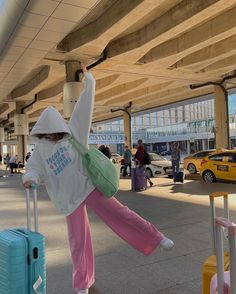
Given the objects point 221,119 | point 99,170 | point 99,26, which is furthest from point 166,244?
point 221,119

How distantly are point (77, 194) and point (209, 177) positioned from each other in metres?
13.2

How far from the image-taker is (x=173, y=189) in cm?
1332

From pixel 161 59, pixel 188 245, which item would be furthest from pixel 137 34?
pixel 188 245

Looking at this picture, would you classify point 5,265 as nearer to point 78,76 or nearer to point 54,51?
point 54,51

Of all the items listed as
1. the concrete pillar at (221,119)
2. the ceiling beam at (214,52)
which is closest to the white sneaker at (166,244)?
the ceiling beam at (214,52)

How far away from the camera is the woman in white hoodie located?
3.68 metres

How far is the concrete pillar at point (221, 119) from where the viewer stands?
78.0ft

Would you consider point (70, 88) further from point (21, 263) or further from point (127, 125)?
point (127, 125)

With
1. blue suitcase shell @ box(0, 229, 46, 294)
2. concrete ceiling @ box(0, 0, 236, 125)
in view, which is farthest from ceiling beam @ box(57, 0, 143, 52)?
blue suitcase shell @ box(0, 229, 46, 294)

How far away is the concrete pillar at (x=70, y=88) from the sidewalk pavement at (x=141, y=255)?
24.0 feet

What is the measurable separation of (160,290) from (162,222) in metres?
3.68

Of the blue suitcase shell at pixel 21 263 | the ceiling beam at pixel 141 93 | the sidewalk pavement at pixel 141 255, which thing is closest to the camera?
the blue suitcase shell at pixel 21 263

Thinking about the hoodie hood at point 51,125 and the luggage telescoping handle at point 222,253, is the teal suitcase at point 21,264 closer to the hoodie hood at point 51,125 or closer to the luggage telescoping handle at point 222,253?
the hoodie hood at point 51,125

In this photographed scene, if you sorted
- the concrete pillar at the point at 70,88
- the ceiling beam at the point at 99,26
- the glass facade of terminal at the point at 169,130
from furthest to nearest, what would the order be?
the glass facade of terminal at the point at 169,130 < the concrete pillar at the point at 70,88 < the ceiling beam at the point at 99,26
